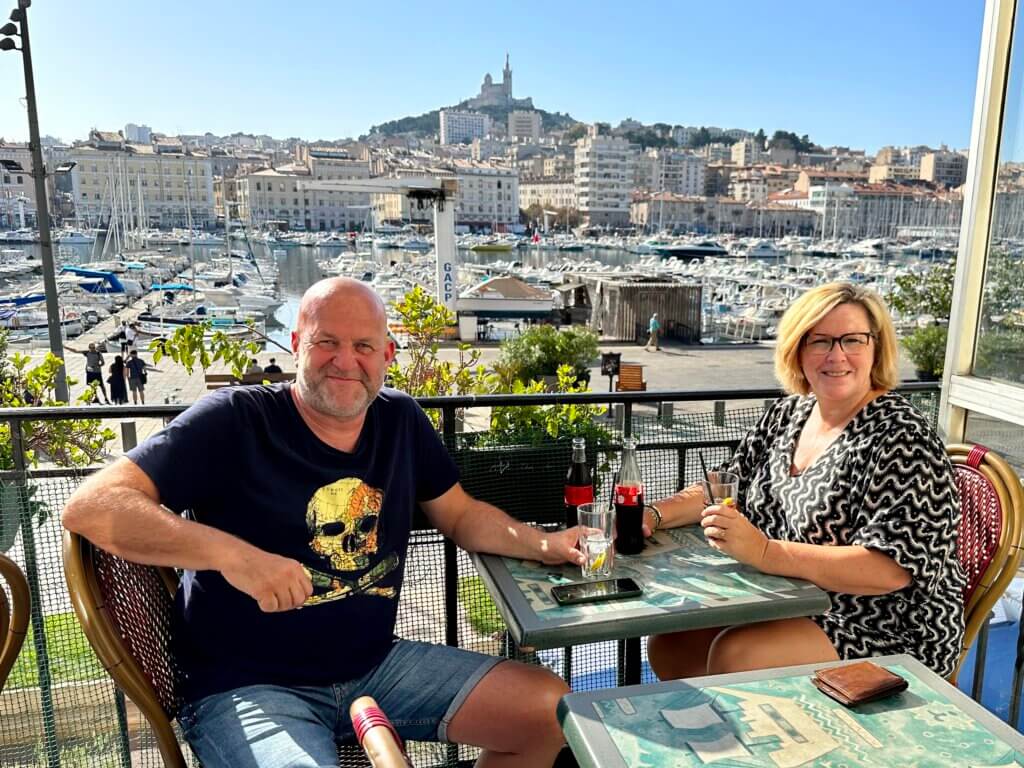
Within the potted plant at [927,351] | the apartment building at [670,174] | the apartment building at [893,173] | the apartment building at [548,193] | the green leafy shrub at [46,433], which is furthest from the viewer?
the apartment building at [670,174]

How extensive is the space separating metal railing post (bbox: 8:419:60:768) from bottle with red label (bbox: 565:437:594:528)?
4.37ft

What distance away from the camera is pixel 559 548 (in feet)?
5.49

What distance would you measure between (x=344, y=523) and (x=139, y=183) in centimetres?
4454

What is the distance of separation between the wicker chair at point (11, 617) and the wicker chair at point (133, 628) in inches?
3.5

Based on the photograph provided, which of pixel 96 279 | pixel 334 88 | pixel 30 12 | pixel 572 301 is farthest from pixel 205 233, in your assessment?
pixel 334 88

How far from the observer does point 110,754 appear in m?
2.26

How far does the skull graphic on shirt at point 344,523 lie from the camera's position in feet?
5.16

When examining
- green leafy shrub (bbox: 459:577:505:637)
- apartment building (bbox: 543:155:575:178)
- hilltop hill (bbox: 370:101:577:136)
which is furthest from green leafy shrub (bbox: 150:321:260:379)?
hilltop hill (bbox: 370:101:577:136)

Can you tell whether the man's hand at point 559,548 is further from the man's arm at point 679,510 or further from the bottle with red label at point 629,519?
the man's arm at point 679,510

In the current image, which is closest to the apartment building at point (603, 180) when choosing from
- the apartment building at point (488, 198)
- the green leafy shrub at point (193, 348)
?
the apartment building at point (488, 198)

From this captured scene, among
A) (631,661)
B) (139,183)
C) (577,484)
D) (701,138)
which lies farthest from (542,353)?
(701,138)

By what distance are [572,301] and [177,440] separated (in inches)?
1339

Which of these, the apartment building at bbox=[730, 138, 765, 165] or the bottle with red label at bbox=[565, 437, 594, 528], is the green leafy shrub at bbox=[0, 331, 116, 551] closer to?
the bottle with red label at bbox=[565, 437, 594, 528]

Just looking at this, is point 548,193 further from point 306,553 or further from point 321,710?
point 321,710
